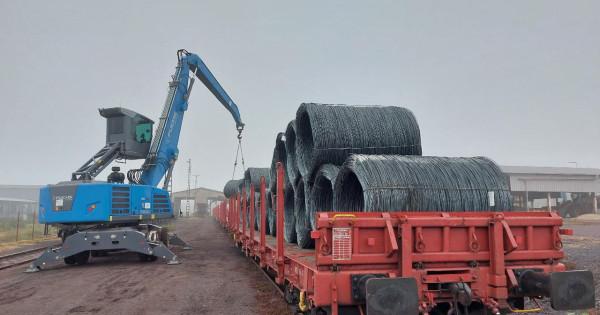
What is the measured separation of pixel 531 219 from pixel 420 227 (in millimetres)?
1191

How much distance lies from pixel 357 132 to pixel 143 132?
1056 cm

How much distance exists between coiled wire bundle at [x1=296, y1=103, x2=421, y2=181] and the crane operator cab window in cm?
943

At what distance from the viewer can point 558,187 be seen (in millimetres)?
50250

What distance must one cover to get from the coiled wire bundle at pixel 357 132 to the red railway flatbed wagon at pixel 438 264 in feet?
9.58

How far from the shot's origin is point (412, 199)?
576cm

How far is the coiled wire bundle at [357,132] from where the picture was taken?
294 inches

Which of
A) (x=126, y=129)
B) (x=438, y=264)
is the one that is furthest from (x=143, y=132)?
(x=438, y=264)

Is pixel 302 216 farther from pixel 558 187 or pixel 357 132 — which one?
pixel 558 187

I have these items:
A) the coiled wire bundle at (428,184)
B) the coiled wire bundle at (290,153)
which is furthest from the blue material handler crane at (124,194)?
the coiled wire bundle at (428,184)

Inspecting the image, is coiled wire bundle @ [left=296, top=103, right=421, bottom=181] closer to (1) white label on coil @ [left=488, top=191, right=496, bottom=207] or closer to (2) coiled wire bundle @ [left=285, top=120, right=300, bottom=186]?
(2) coiled wire bundle @ [left=285, top=120, right=300, bottom=186]

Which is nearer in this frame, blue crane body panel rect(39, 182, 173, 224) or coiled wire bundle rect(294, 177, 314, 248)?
coiled wire bundle rect(294, 177, 314, 248)

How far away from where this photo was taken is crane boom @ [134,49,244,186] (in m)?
16.3

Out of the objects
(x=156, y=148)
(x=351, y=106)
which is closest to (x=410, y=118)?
(x=351, y=106)

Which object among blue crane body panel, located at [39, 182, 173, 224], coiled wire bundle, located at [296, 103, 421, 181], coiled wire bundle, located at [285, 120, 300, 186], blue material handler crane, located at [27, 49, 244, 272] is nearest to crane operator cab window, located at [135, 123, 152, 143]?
blue material handler crane, located at [27, 49, 244, 272]
